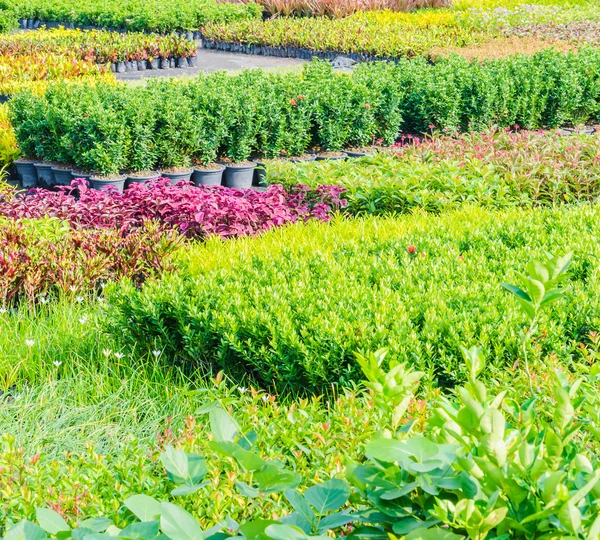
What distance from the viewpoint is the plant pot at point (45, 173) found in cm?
802

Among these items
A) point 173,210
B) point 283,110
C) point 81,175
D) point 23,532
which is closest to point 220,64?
point 283,110

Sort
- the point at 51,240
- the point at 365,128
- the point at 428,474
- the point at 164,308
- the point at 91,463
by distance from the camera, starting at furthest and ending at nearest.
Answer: the point at 365,128, the point at 51,240, the point at 164,308, the point at 91,463, the point at 428,474

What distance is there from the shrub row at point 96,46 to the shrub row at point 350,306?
10566 mm

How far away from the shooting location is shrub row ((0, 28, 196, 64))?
552 inches

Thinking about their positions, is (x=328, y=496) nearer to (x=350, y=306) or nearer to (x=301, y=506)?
(x=301, y=506)

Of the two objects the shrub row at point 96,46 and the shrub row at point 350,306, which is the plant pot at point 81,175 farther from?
the shrub row at point 96,46

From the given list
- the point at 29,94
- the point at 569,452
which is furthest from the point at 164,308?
the point at 29,94

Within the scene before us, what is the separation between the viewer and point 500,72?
983 centimetres

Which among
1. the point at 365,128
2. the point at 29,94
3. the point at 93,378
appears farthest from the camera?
the point at 365,128

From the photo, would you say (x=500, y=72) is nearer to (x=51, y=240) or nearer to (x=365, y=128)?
(x=365, y=128)

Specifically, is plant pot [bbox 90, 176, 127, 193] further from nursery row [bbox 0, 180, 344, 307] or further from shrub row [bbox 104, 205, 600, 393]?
shrub row [bbox 104, 205, 600, 393]

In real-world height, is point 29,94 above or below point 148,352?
above

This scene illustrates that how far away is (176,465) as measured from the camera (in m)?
1.50

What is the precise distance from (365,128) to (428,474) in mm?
7771
